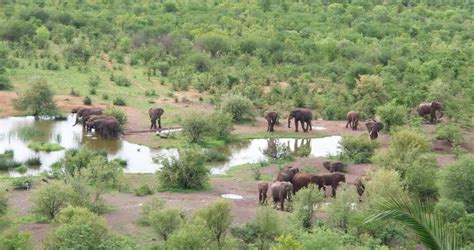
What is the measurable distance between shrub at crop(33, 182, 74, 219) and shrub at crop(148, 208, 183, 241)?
3189 mm

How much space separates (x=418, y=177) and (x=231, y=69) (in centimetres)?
2944

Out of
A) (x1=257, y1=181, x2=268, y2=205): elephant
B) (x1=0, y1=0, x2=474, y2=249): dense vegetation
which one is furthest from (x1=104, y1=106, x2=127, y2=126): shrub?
(x1=257, y1=181, x2=268, y2=205): elephant

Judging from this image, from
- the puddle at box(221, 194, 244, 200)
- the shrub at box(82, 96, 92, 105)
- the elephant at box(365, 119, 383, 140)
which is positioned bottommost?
the puddle at box(221, 194, 244, 200)

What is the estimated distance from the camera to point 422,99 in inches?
Result: 1645

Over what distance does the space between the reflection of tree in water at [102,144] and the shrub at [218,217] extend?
1383 centimetres

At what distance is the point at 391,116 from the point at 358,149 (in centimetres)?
551

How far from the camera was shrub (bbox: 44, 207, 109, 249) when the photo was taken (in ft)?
56.8

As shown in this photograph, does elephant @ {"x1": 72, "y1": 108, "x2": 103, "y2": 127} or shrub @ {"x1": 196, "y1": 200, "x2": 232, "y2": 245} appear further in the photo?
elephant @ {"x1": 72, "y1": 108, "x2": 103, "y2": 127}

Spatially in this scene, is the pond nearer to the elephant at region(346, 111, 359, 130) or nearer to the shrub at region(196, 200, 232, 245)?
the elephant at region(346, 111, 359, 130)

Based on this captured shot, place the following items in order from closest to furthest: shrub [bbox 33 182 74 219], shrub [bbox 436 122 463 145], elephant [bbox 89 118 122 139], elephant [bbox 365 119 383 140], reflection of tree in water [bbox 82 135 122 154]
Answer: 1. shrub [bbox 33 182 74 219]
2. reflection of tree in water [bbox 82 135 122 154]
3. shrub [bbox 436 122 463 145]
4. elephant [bbox 89 118 122 139]
5. elephant [bbox 365 119 383 140]

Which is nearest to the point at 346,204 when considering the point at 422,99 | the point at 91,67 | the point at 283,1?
the point at 422,99

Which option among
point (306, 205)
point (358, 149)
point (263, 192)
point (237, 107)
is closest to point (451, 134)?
point (358, 149)

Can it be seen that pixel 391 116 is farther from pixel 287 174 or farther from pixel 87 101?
pixel 87 101

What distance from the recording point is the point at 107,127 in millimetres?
34656
